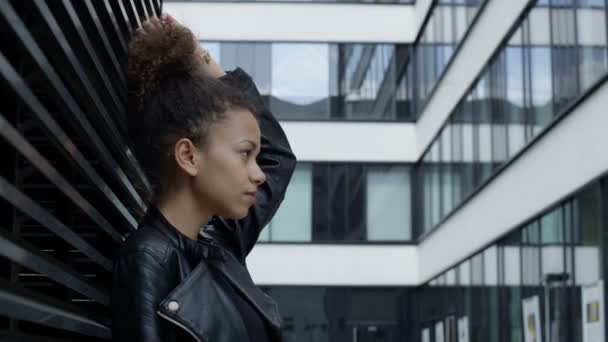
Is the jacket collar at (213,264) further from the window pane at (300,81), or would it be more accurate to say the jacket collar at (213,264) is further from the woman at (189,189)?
the window pane at (300,81)

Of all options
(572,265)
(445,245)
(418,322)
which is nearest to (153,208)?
(572,265)

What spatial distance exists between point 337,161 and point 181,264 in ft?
89.6

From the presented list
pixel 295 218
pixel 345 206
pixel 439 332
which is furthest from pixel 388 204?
pixel 439 332

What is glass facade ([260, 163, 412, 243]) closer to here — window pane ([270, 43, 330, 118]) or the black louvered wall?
window pane ([270, 43, 330, 118])

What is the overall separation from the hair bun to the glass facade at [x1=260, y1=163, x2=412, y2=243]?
26.6 metres

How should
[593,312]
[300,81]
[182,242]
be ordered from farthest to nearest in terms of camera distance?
[300,81] → [593,312] → [182,242]

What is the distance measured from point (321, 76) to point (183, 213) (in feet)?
90.1

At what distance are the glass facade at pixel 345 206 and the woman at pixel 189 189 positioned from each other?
26.6 metres

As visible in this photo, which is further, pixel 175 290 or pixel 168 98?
pixel 168 98

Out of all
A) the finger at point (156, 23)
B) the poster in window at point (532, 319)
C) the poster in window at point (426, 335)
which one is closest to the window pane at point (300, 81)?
the poster in window at point (426, 335)

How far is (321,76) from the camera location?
29.7 metres

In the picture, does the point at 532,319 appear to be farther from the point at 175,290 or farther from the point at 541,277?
the point at 175,290

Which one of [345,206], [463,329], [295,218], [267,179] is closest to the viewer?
[267,179]

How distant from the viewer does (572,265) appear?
15211 millimetres
